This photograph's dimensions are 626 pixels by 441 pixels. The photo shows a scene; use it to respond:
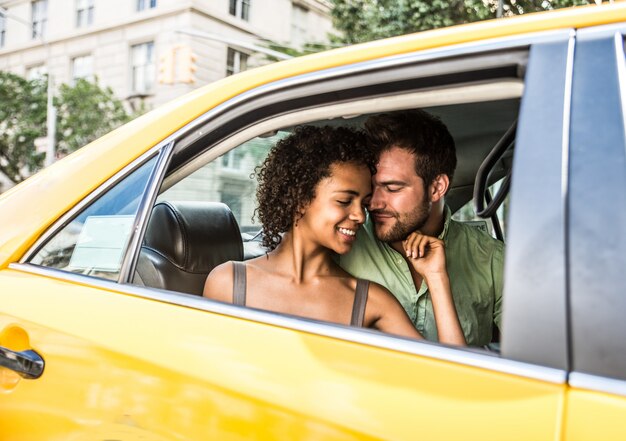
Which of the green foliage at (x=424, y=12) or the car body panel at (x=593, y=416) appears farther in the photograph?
the green foliage at (x=424, y=12)

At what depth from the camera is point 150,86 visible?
22.6 meters

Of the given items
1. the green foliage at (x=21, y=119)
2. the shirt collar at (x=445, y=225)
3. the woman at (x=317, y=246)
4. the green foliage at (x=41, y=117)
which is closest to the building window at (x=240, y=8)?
the green foliage at (x=41, y=117)

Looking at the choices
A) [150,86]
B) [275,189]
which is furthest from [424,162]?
[150,86]

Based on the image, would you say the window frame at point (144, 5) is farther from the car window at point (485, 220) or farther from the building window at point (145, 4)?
the car window at point (485, 220)

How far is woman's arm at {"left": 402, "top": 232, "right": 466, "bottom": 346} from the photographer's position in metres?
1.88

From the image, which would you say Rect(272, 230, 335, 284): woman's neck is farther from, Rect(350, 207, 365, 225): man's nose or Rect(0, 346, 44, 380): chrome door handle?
Rect(0, 346, 44, 380): chrome door handle

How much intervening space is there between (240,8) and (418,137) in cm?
2284

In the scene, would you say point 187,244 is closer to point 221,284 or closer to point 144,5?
point 221,284

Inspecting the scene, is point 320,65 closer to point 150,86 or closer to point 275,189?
point 275,189

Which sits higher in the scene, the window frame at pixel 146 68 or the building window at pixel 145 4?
the building window at pixel 145 4

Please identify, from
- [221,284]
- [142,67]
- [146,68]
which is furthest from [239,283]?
[142,67]

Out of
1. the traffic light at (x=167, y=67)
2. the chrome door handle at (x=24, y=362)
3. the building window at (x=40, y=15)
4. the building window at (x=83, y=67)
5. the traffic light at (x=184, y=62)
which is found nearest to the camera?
the chrome door handle at (x=24, y=362)

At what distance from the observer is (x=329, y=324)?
3.66ft

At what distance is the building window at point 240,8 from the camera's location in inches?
910
